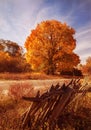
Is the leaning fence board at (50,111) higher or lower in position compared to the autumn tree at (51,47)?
lower

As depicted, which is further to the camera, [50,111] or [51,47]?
[51,47]

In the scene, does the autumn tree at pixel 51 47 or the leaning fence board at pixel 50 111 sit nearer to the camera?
the leaning fence board at pixel 50 111

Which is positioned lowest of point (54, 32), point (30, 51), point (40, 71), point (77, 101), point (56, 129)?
point (56, 129)

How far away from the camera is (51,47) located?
118ft

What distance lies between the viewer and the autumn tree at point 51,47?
35.2 metres

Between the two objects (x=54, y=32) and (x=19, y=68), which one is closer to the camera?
(x=54, y=32)

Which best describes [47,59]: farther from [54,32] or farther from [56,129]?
[56,129]

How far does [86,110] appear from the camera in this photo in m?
9.59

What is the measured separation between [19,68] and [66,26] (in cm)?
1059

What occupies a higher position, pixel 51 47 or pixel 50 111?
pixel 51 47

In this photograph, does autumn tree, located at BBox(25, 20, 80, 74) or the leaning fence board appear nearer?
the leaning fence board

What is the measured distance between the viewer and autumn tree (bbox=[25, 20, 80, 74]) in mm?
35250

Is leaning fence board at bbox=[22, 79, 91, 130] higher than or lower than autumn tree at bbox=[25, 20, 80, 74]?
lower

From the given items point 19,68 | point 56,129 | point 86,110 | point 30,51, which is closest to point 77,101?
point 86,110
